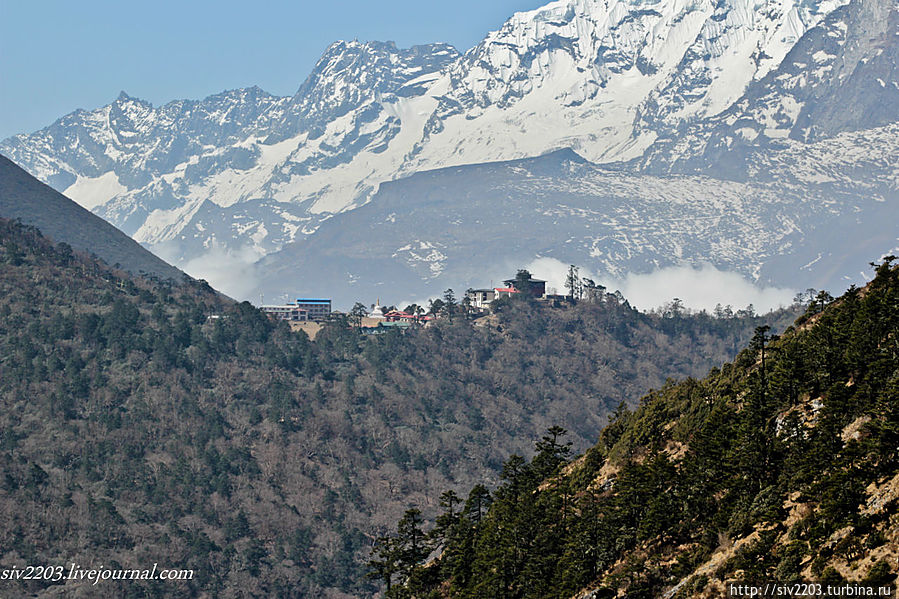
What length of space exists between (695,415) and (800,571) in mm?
30358

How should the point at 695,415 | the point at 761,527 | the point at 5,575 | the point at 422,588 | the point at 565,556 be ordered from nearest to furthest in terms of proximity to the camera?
1. the point at 761,527
2. the point at 565,556
3. the point at 695,415
4. the point at 422,588
5. the point at 5,575

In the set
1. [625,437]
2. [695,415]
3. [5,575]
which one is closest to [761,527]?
[695,415]

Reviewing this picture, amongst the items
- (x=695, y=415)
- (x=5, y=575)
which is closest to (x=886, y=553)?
(x=695, y=415)

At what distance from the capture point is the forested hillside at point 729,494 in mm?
59875

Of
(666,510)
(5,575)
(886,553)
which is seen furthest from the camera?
(5,575)

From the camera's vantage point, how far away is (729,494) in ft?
235

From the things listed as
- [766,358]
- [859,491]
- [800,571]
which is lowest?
[800,571]

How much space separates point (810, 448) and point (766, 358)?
23.5m

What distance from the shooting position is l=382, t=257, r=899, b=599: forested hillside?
5988cm

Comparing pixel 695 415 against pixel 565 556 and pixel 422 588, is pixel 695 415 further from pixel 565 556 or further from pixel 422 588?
pixel 422 588

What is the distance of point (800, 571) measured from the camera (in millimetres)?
58062

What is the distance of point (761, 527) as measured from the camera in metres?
65.2

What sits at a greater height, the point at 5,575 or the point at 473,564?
the point at 473,564

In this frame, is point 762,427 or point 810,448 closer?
point 810,448
